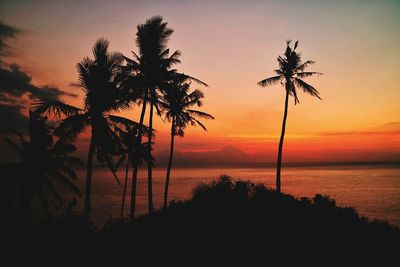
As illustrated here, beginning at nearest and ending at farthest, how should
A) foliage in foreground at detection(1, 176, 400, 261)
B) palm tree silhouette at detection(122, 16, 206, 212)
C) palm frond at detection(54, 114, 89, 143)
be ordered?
foliage in foreground at detection(1, 176, 400, 261) → palm frond at detection(54, 114, 89, 143) → palm tree silhouette at detection(122, 16, 206, 212)

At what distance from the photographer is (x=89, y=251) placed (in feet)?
25.4

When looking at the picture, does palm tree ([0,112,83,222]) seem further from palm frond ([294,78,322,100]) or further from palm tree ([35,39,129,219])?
palm frond ([294,78,322,100])

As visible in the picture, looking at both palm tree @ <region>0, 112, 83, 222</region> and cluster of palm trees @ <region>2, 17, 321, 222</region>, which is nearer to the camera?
cluster of palm trees @ <region>2, 17, 321, 222</region>

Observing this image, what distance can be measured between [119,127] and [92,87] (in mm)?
2551

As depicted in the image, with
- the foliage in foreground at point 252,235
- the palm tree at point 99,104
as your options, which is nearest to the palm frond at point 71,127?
the palm tree at point 99,104

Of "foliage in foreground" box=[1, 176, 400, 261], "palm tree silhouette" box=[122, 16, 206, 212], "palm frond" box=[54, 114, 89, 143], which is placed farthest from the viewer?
"palm tree silhouette" box=[122, 16, 206, 212]

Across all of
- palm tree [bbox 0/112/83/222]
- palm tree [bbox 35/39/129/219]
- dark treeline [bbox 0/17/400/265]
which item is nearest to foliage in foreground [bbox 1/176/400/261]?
dark treeline [bbox 0/17/400/265]

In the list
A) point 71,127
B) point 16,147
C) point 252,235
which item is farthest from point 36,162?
point 252,235

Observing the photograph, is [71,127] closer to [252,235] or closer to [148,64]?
[148,64]

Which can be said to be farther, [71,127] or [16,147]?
[16,147]

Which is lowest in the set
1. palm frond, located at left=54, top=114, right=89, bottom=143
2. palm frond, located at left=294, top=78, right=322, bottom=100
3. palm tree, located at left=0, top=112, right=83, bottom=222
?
palm tree, located at left=0, top=112, right=83, bottom=222

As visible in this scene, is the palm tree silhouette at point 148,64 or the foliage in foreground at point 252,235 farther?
the palm tree silhouette at point 148,64

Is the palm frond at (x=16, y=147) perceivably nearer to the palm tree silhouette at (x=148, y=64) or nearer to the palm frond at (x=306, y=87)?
the palm tree silhouette at (x=148, y=64)

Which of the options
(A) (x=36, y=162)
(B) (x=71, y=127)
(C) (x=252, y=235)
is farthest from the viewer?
(A) (x=36, y=162)
